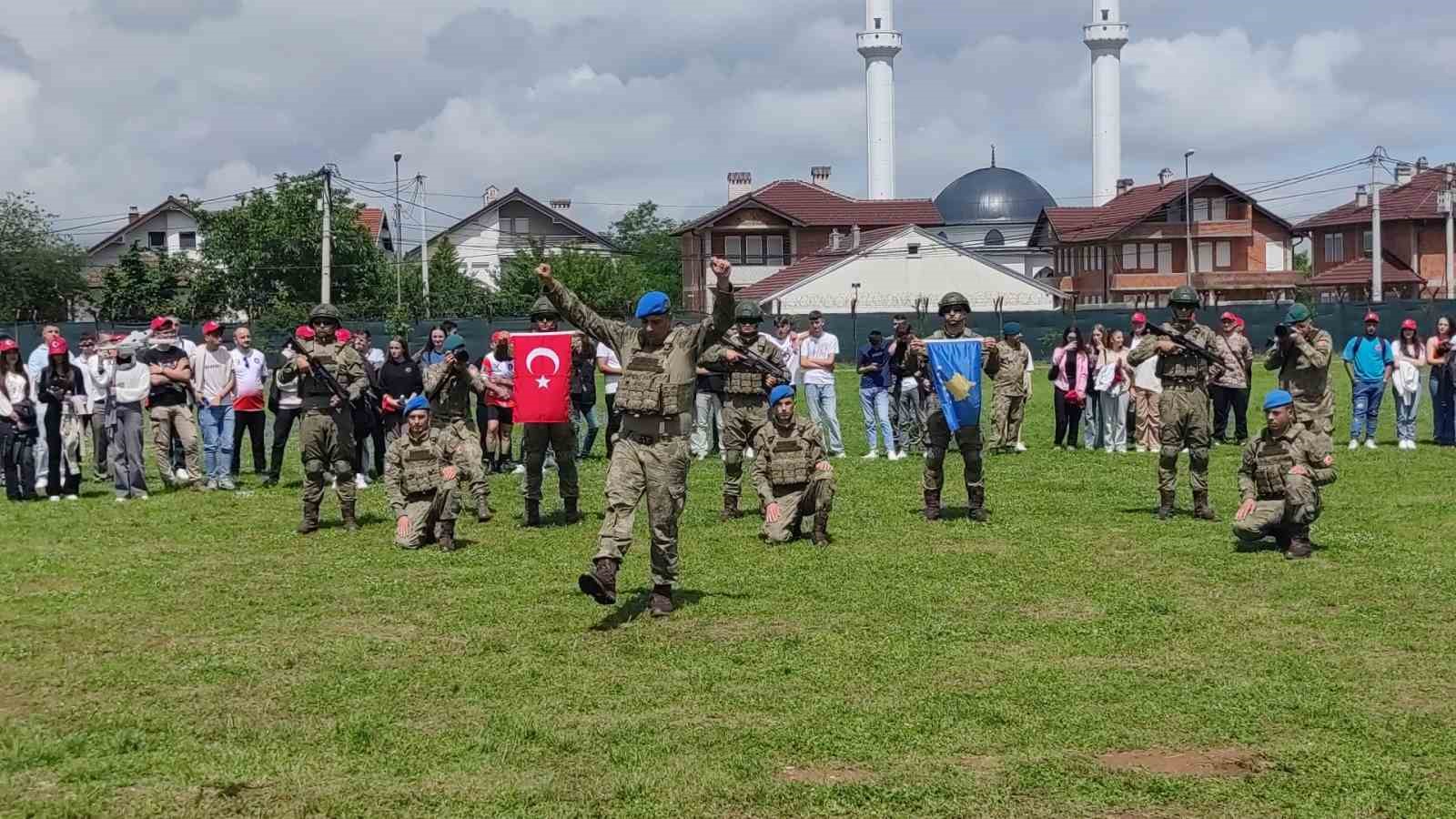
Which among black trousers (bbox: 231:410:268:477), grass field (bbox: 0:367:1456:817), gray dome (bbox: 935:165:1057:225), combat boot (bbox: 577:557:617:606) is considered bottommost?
grass field (bbox: 0:367:1456:817)

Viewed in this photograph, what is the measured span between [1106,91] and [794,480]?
312ft

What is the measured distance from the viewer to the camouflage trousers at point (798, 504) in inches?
527

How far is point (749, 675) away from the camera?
8.60m

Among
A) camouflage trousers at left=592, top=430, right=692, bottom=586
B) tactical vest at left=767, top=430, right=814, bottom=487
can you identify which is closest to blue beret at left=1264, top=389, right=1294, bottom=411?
tactical vest at left=767, top=430, right=814, bottom=487

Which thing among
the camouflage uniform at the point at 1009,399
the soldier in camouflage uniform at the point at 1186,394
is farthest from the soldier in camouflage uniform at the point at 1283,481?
the camouflage uniform at the point at 1009,399

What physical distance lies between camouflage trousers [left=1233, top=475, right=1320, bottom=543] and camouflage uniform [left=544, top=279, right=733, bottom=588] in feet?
16.4

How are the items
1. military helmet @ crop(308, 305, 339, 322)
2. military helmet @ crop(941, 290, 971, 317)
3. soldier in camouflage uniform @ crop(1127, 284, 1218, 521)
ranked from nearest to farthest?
military helmet @ crop(941, 290, 971, 317)
soldier in camouflage uniform @ crop(1127, 284, 1218, 521)
military helmet @ crop(308, 305, 339, 322)

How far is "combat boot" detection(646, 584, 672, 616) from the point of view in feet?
33.9

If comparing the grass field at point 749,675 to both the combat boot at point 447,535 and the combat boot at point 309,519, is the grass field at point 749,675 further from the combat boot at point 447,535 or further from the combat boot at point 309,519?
the combat boot at point 309,519

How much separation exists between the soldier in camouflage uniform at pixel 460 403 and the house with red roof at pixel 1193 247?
68.7 m

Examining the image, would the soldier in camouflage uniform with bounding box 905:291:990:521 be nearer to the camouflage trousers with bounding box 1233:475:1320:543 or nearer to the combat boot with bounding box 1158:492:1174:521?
the combat boot with bounding box 1158:492:1174:521

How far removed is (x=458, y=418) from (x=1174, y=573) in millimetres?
7388

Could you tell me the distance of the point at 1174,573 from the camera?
11.7 metres

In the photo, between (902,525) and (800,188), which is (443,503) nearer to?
(902,525)
